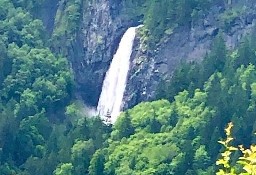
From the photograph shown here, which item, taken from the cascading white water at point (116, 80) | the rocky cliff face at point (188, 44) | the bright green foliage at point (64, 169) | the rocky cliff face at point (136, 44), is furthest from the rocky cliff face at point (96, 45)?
the bright green foliage at point (64, 169)

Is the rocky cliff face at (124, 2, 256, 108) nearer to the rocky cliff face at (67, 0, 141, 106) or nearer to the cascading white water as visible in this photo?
the cascading white water

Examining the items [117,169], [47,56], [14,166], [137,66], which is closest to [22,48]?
[47,56]

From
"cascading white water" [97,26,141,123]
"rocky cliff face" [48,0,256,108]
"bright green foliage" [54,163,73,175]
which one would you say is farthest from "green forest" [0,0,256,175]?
"cascading white water" [97,26,141,123]

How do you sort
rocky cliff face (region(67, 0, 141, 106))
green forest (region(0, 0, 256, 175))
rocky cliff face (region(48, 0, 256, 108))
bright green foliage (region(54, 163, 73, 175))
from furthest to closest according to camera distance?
rocky cliff face (region(67, 0, 141, 106)), rocky cliff face (region(48, 0, 256, 108)), bright green foliage (region(54, 163, 73, 175)), green forest (region(0, 0, 256, 175))

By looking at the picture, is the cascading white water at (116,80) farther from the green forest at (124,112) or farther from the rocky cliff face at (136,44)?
the green forest at (124,112)

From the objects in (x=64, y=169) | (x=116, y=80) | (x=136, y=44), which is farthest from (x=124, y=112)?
(x=116, y=80)
